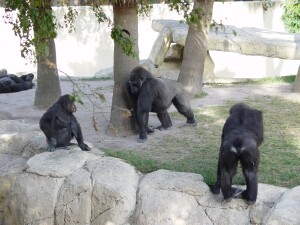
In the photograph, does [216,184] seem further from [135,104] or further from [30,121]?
[30,121]

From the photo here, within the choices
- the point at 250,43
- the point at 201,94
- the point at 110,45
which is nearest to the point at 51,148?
the point at 201,94

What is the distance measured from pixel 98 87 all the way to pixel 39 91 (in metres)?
2.68

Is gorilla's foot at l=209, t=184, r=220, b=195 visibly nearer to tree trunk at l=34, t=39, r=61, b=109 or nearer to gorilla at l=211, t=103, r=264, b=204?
gorilla at l=211, t=103, r=264, b=204

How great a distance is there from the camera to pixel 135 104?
8.75 metres

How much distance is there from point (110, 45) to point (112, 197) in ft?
47.9

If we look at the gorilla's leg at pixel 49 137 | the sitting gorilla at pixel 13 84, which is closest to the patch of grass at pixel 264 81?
the sitting gorilla at pixel 13 84

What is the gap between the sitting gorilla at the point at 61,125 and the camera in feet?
23.8

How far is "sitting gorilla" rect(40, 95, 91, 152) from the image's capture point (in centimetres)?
724

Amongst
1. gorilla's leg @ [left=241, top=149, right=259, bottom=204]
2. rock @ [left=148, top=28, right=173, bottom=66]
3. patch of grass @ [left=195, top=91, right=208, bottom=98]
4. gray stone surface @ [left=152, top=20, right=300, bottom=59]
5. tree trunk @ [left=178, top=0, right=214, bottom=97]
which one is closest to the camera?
gorilla's leg @ [left=241, top=149, right=259, bottom=204]

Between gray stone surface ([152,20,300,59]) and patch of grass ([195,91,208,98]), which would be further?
gray stone surface ([152,20,300,59])

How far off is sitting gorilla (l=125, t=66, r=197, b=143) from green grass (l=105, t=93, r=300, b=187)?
0.34 m

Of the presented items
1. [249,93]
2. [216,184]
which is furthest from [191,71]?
[216,184]

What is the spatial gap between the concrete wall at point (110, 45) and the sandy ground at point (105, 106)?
19.6ft

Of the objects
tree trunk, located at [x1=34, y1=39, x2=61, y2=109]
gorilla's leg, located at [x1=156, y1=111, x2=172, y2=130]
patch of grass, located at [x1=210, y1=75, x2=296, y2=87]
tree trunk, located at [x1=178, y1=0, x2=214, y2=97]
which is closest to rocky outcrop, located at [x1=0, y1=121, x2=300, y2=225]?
gorilla's leg, located at [x1=156, y1=111, x2=172, y2=130]
